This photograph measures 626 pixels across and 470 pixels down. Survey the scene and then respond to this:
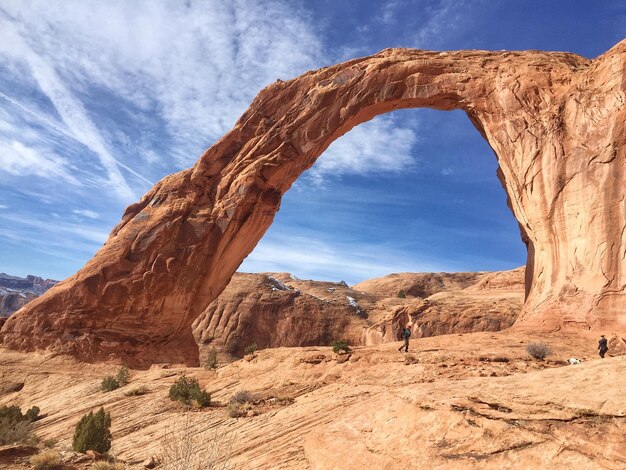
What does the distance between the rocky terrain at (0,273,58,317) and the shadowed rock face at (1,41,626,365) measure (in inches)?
4264

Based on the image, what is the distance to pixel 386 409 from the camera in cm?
731

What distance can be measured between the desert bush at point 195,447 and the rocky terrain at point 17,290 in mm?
125136

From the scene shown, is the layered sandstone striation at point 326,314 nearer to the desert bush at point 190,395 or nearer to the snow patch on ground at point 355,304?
the snow patch on ground at point 355,304

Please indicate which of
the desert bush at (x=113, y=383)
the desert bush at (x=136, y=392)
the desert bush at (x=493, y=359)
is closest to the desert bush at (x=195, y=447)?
the desert bush at (x=136, y=392)

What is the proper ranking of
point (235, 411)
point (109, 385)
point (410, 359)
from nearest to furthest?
point (235, 411), point (410, 359), point (109, 385)

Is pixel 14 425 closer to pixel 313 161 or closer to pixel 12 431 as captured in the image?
pixel 12 431

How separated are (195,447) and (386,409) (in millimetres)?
3753

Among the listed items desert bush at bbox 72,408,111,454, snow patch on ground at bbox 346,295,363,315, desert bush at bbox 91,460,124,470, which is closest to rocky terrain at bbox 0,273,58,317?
snow patch on ground at bbox 346,295,363,315

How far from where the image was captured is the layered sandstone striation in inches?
1544

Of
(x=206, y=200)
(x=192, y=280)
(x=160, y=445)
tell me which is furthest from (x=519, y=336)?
(x=206, y=200)

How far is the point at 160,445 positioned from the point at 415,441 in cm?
698

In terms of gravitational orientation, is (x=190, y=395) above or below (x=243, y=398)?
below

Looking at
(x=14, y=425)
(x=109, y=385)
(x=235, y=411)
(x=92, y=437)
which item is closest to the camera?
(x=92, y=437)

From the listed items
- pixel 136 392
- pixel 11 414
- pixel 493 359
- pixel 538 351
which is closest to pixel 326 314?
pixel 136 392
